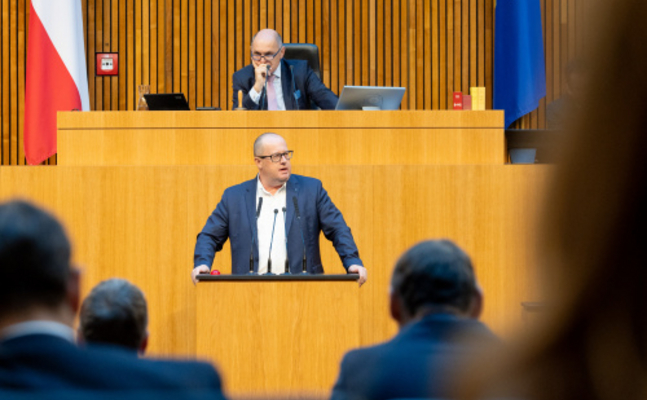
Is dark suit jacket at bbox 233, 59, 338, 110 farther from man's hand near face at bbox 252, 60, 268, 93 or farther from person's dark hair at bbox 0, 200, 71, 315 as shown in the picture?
person's dark hair at bbox 0, 200, 71, 315

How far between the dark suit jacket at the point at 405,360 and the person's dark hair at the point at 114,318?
3.01ft

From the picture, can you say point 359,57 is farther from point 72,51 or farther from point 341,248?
point 341,248

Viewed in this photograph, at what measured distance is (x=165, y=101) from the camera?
5555 mm

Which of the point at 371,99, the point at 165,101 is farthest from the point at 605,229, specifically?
the point at 165,101

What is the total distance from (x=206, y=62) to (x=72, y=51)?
58.5 inches

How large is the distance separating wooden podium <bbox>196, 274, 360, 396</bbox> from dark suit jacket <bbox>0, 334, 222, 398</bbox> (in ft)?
9.23

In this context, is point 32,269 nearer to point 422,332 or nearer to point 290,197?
point 422,332

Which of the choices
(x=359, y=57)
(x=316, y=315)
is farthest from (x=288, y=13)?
(x=316, y=315)

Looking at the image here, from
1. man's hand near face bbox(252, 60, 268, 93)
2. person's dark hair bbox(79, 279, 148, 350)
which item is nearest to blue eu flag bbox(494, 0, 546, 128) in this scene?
man's hand near face bbox(252, 60, 268, 93)

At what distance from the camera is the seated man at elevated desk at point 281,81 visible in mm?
6039

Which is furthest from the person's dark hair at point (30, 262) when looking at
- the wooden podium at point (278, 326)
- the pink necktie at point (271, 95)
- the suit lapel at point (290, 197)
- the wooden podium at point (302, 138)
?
the pink necktie at point (271, 95)

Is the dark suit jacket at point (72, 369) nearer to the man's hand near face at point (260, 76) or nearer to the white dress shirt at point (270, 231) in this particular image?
the white dress shirt at point (270, 231)

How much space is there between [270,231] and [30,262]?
375 cm

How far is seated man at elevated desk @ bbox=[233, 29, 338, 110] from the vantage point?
6039 millimetres
